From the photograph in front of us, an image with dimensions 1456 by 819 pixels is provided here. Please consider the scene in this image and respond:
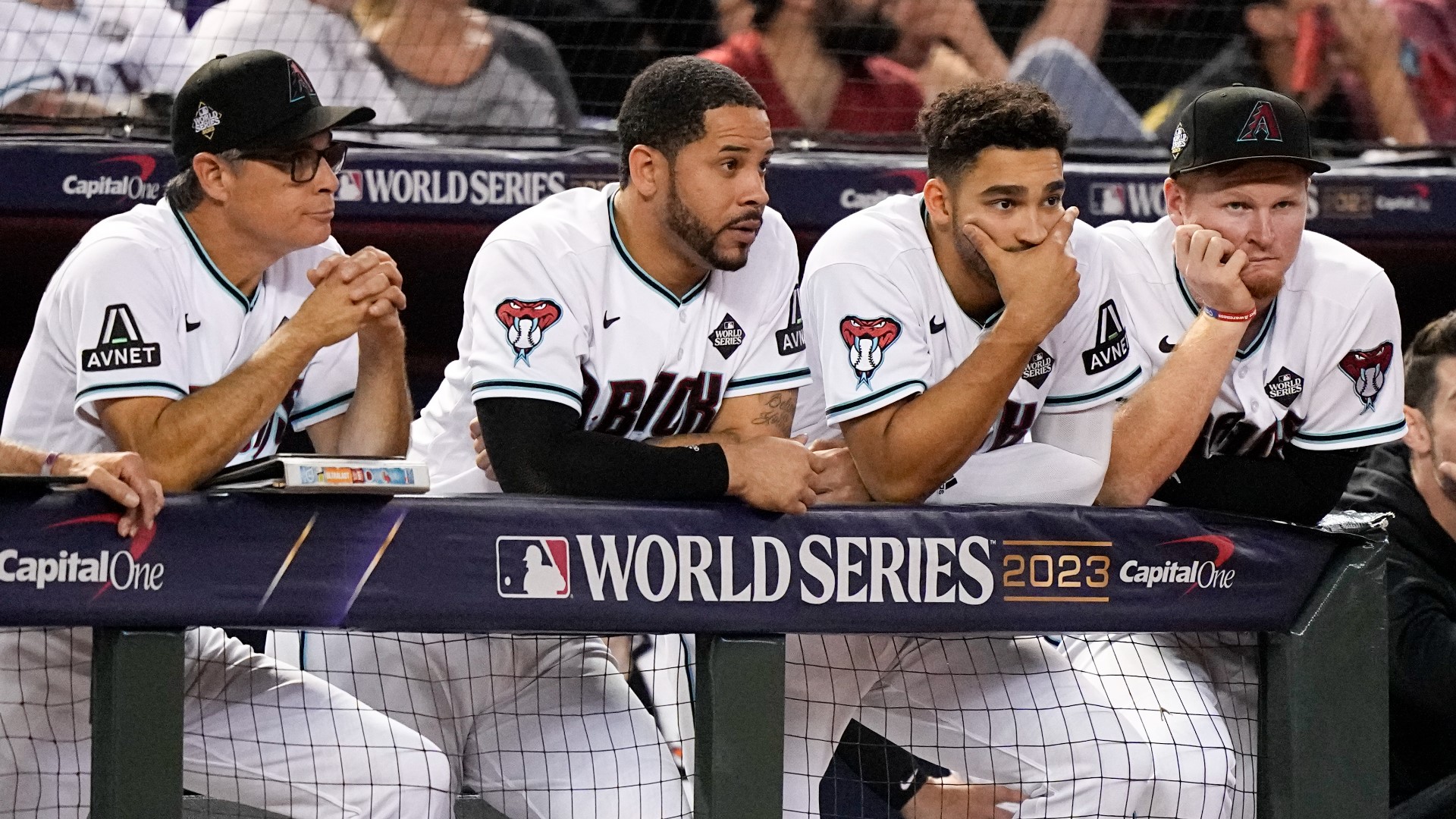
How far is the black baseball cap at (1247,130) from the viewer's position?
2.70 meters

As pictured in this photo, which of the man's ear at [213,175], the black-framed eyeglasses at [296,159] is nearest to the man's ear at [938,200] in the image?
the black-framed eyeglasses at [296,159]

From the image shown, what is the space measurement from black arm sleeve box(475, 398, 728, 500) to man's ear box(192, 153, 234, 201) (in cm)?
52

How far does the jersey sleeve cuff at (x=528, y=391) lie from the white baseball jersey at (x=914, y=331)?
386 millimetres

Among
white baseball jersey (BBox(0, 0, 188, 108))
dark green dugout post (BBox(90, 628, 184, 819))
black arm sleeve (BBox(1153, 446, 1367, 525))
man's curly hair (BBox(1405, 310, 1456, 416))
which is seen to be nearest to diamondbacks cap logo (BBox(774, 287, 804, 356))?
black arm sleeve (BBox(1153, 446, 1367, 525))

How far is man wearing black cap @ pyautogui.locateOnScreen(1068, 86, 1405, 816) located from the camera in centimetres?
260

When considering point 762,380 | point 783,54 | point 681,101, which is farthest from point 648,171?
point 783,54

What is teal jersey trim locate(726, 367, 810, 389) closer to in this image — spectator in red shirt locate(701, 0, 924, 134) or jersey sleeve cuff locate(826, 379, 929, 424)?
jersey sleeve cuff locate(826, 379, 929, 424)

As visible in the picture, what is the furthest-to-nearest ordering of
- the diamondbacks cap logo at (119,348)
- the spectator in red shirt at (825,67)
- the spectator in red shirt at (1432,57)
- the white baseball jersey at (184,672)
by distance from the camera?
1. the spectator in red shirt at (1432,57)
2. the spectator in red shirt at (825,67)
3. the diamondbacks cap logo at (119,348)
4. the white baseball jersey at (184,672)

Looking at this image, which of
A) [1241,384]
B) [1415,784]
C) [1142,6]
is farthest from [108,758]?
[1142,6]

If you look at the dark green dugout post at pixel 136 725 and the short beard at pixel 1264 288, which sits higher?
the short beard at pixel 1264 288

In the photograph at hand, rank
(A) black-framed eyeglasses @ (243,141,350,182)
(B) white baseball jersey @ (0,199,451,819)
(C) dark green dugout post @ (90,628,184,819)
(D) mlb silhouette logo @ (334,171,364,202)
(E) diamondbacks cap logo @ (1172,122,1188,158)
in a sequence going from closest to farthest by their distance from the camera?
(C) dark green dugout post @ (90,628,184,819) < (B) white baseball jersey @ (0,199,451,819) < (A) black-framed eyeglasses @ (243,141,350,182) < (E) diamondbacks cap logo @ (1172,122,1188,158) < (D) mlb silhouette logo @ (334,171,364,202)

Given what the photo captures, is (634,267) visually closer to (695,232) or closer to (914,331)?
(695,232)

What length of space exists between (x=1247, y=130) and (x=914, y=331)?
2.13ft

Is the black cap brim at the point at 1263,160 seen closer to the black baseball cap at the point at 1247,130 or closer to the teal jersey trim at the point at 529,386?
the black baseball cap at the point at 1247,130
